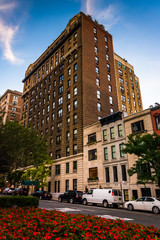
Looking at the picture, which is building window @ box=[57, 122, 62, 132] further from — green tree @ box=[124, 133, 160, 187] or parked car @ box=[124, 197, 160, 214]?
parked car @ box=[124, 197, 160, 214]

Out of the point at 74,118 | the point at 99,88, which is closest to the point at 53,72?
the point at 99,88

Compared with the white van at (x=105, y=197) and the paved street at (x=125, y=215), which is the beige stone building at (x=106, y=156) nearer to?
the white van at (x=105, y=197)

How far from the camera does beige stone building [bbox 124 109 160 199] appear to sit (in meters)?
25.7

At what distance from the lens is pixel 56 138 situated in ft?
153

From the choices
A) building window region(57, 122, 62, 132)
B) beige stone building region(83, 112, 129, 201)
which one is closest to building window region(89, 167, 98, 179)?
beige stone building region(83, 112, 129, 201)

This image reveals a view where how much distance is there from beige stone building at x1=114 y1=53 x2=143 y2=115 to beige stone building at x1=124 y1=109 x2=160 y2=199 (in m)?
23.8

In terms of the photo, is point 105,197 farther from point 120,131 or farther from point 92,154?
point 92,154

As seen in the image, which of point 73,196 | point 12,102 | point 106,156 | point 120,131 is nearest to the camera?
point 73,196

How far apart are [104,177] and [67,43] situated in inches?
1538

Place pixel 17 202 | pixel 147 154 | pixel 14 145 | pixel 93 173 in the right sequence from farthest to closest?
1. pixel 93 173
2. pixel 147 154
3. pixel 14 145
4. pixel 17 202

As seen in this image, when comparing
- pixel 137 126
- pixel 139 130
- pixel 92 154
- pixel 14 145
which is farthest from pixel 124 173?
pixel 14 145

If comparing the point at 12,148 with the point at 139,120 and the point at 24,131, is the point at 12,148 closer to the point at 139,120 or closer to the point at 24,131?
the point at 24,131

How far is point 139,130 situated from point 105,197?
11.5m

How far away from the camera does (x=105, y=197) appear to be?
23.0 meters
